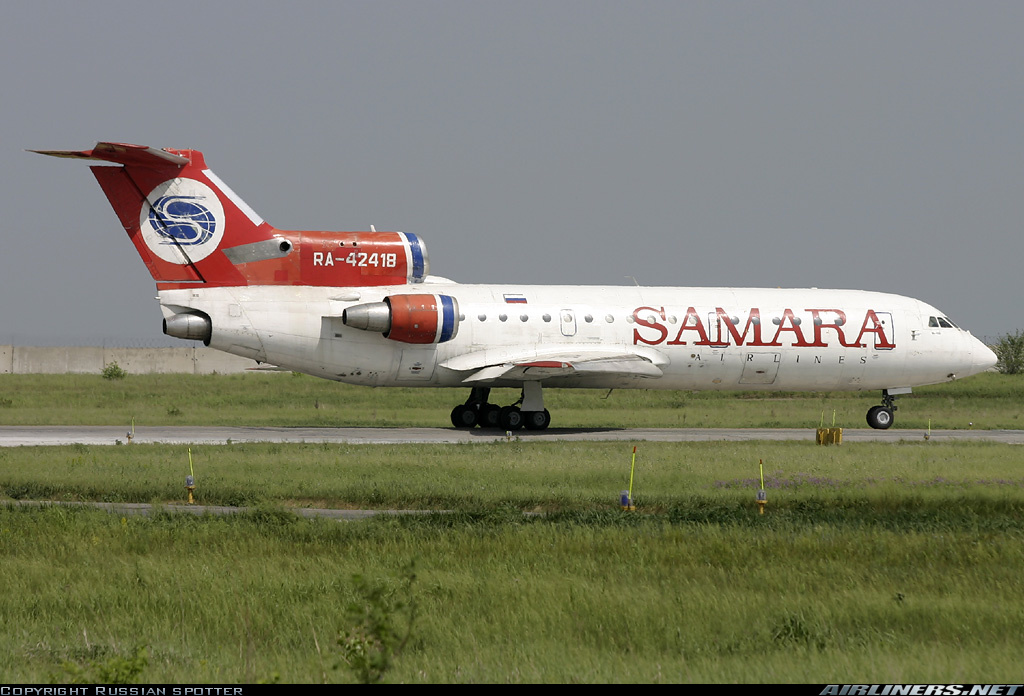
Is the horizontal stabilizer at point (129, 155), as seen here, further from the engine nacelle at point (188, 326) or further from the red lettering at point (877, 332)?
the red lettering at point (877, 332)

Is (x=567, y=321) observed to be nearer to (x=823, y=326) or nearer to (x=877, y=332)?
(x=823, y=326)

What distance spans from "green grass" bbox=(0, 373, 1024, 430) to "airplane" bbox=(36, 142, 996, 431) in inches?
171

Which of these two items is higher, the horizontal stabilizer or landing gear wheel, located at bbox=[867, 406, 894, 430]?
the horizontal stabilizer

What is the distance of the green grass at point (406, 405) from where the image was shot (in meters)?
40.8

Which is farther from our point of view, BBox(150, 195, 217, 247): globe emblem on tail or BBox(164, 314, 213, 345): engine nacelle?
BBox(150, 195, 217, 247): globe emblem on tail

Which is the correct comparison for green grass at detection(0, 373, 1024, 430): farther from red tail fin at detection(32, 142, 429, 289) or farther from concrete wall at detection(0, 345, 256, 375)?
concrete wall at detection(0, 345, 256, 375)

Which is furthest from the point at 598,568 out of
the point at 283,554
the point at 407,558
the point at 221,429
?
the point at 221,429

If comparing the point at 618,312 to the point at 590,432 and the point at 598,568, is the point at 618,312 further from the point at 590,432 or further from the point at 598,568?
the point at 598,568

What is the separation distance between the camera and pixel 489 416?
34.8 m

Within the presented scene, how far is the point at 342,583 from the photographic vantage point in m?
12.2

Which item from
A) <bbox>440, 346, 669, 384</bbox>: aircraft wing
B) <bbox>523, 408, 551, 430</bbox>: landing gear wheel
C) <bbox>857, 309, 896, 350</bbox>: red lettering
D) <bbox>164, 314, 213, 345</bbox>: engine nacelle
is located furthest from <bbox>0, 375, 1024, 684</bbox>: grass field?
<bbox>857, 309, 896, 350</bbox>: red lettering

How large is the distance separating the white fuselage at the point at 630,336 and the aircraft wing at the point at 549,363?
9 centimetres

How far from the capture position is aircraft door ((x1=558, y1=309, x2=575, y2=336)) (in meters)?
33.5

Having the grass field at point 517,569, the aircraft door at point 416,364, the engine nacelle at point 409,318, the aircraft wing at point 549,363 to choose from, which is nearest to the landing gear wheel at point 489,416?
the aircraft wing at point 549,363
